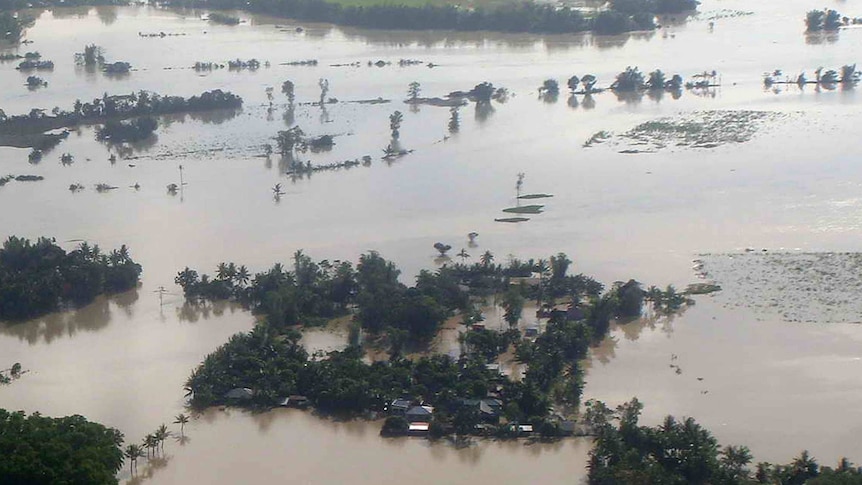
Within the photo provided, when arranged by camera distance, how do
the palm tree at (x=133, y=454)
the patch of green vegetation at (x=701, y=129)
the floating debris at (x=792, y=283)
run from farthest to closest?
the patch of green vegetation at (x=701, y=129) → the floating debris at (x=792, y=283) → the palm tree at (x=133, y=454)

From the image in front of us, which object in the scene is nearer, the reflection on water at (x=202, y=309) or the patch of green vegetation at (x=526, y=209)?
the reflection on water at (x=202, y=309)

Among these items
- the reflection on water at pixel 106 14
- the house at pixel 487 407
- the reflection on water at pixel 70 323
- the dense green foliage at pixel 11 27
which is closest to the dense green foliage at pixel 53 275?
the reflection on water at pixel 70 323

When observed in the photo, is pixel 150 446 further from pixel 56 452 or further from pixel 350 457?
pixel 350 457

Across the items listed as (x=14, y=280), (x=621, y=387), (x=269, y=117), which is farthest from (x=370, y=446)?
(x=269, y=117)

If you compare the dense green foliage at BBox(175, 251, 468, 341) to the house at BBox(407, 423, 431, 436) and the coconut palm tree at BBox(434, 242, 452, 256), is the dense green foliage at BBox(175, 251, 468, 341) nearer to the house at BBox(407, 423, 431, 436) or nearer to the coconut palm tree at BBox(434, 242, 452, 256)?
the coconut palm tree at BBox(434, 242, 452, 256)

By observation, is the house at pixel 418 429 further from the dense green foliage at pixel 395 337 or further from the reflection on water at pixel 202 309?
the reflection on water at pixel 202 309

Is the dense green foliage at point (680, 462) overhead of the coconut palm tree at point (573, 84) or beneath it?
beneath

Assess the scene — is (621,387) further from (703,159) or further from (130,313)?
(703,159)
